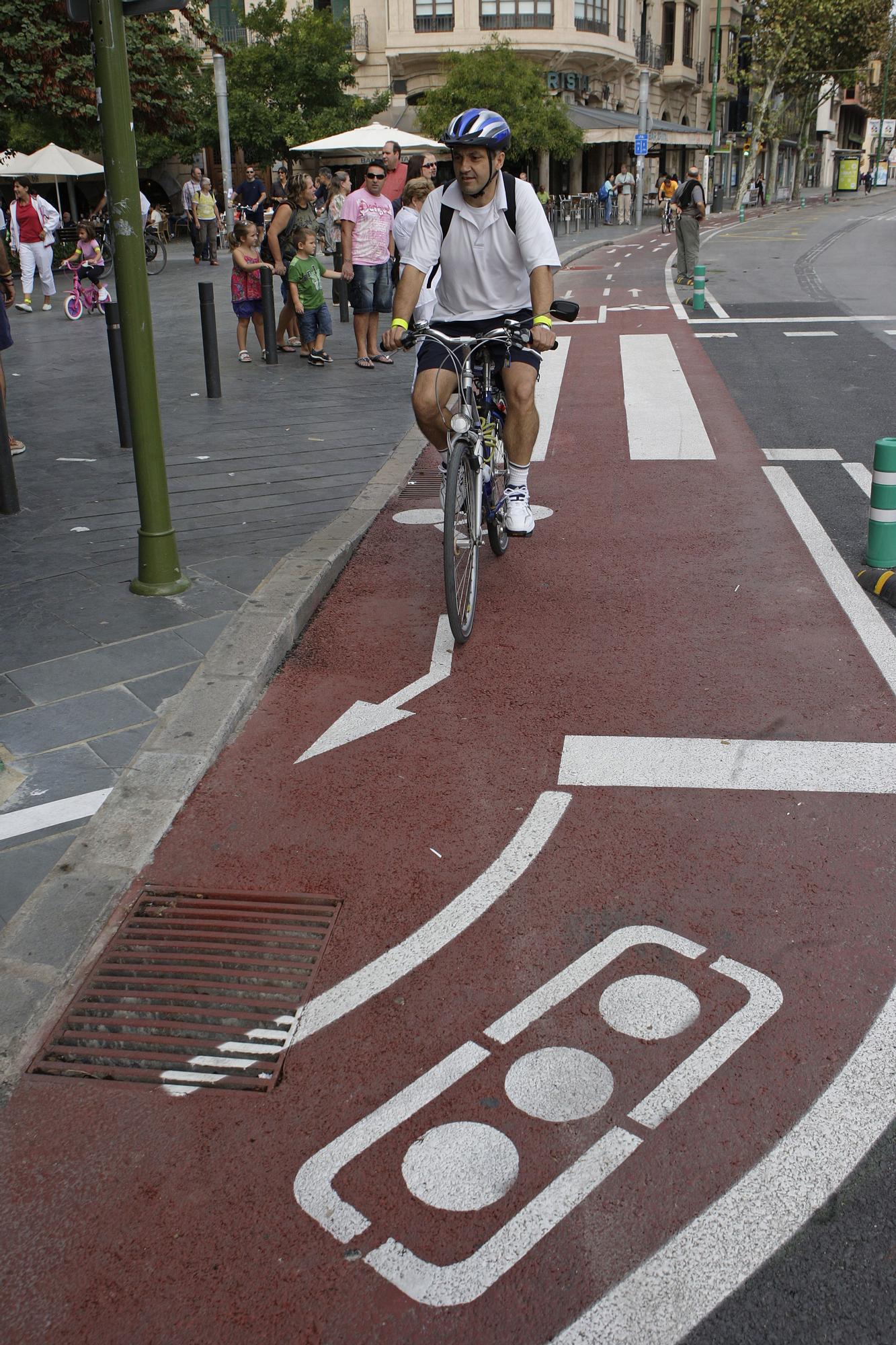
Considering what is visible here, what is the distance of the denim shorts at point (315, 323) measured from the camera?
12.8 metres

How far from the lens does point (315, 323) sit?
12.8m

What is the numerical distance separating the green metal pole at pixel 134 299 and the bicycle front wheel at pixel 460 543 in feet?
4.58

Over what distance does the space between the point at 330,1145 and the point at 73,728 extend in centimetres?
228

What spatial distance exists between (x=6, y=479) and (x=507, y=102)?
35.8 metres

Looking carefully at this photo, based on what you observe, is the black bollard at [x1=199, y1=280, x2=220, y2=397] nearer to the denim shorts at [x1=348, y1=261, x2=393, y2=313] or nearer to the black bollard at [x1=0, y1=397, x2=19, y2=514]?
the denim shorts at [x1=348, y1=261, x2=393, y2=313]

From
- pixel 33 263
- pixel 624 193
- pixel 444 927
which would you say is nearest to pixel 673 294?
pixel 33 263

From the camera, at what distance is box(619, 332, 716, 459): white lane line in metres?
9.24

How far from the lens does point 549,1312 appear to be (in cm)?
222

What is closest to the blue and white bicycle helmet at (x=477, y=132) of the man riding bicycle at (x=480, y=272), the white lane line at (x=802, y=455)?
the man riding bicycle at (x=480, y=272)

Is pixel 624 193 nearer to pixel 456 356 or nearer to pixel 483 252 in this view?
pixel 483 252

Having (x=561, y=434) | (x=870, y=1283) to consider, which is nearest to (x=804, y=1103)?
(x=870, y=1283)

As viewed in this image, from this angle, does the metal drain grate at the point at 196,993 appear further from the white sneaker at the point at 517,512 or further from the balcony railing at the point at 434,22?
the balcony railing at the point at 434,22

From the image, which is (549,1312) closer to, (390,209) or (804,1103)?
(804,1103)

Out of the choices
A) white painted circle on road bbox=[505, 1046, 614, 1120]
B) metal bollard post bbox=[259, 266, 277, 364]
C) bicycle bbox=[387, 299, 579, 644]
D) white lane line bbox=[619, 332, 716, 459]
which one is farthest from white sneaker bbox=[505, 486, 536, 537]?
metal bollard post bbox=[259, 266, 277, 364]
